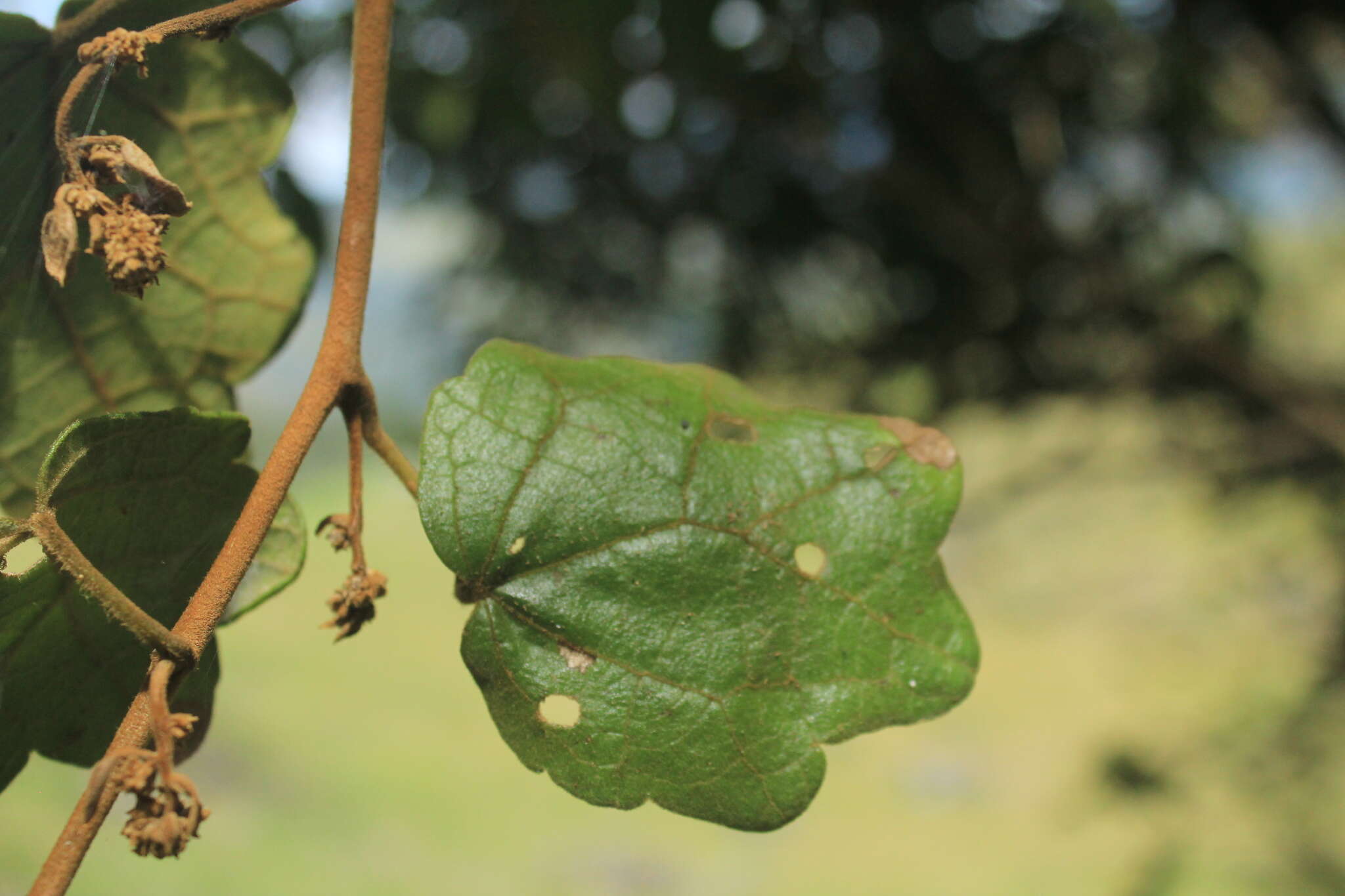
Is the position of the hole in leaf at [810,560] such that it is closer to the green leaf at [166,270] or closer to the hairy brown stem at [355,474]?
the hairy brown stem at [355,474]

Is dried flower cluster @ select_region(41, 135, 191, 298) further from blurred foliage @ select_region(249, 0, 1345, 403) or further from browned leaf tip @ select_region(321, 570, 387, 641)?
blurred foliage @ select_region(249, 0, 1345, 403)

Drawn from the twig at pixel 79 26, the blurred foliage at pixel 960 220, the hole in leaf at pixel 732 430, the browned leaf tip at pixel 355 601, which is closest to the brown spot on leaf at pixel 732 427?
the hole in leaf at pixel 732 430

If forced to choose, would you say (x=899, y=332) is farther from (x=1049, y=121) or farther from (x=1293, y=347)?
(x=1293, y=347)

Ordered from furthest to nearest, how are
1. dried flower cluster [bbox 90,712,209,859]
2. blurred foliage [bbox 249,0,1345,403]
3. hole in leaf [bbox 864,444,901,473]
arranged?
1. blurred foliage [bbox 249,0,1345,403]
2. hole in leaf [bbox 864,444,901,473]
3. dried flower cluster [bbox 90,712,209,859]

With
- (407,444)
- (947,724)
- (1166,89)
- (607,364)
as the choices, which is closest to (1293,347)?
(1166,89)

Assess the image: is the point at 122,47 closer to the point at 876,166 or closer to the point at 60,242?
the point at 60,242

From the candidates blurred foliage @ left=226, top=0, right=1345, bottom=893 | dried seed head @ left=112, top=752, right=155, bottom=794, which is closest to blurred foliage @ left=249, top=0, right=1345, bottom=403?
blurred foliage @ left=226, top=0, right=1345, bottom=893

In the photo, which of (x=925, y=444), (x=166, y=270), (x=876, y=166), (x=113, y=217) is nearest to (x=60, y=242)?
(x=113, y=217)
